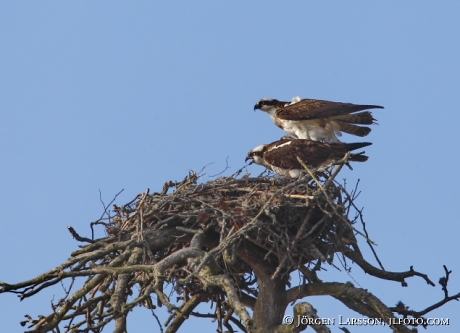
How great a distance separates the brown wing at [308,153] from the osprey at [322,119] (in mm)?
777

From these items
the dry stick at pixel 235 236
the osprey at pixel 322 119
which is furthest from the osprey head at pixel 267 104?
the dry stick at pixel 235 236

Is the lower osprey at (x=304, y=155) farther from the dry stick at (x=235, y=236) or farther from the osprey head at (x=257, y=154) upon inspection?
the dry stick at (x=235, y=236)

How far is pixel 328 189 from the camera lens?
8.45 meters

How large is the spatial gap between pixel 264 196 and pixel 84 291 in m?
2.20

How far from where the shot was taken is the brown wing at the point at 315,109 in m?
10.3

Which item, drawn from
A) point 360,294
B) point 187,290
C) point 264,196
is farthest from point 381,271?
point 187,290

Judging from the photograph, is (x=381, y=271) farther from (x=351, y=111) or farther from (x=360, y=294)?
(x=351, y=111)

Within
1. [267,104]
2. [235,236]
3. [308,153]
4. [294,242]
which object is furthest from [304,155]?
[235,236]

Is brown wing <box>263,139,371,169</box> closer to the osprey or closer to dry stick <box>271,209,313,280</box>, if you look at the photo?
the osprey

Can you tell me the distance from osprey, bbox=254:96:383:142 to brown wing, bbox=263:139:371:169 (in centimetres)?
78

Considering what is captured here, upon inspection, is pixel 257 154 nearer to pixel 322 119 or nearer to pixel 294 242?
pixel 322 119

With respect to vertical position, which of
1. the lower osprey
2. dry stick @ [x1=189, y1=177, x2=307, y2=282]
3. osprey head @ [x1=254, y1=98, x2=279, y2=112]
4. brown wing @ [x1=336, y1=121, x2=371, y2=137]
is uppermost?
osprey head @ [x1=254, y1=98, x2=279, y2=112]

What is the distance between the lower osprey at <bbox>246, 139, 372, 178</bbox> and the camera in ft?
31.1

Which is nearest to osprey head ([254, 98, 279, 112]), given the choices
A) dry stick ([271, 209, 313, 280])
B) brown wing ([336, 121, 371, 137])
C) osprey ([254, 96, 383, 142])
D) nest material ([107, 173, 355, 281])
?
osprey ([254, 96, 383, 142])
